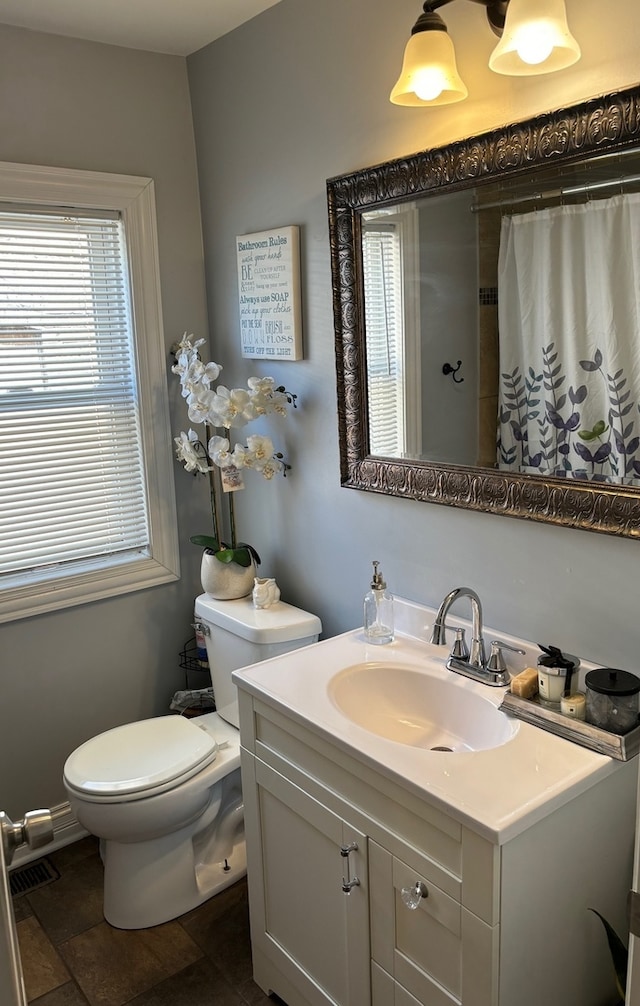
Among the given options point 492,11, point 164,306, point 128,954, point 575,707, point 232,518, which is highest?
point 492,11

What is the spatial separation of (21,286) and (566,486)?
165cm

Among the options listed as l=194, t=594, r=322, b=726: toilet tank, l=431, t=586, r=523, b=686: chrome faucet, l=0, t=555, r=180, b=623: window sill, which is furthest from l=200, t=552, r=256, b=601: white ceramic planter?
l=431, t=586, r=523, b=686: chrome faucet

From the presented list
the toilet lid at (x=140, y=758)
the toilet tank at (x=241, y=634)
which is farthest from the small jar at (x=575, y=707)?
the toilet lid at (x=140, y=758)

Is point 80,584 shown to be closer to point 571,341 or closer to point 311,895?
point 311,895

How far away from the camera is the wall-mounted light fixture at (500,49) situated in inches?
51.8

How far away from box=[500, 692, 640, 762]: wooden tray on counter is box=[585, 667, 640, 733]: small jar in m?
0.01

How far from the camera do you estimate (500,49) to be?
1364 mm

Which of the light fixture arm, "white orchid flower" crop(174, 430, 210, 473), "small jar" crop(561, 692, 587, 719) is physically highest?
the light fixture arm

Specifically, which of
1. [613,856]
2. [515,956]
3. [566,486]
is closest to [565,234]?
[566,486]

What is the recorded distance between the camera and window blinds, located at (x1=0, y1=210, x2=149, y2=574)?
2.34 m

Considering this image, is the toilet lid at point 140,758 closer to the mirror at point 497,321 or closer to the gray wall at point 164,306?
the gray wall at point 164,306

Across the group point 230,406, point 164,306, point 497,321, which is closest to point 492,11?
point 497,321

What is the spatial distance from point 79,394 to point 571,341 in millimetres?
1548

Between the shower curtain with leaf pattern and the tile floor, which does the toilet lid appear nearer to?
the tile floor
